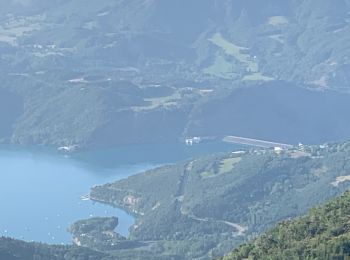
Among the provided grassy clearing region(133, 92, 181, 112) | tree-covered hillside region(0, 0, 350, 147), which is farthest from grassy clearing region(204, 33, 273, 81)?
grassy clearing region(133, 92, 181, 112)

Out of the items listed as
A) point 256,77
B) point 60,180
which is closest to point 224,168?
point 60,180

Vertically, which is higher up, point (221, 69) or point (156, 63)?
point (156, 63)

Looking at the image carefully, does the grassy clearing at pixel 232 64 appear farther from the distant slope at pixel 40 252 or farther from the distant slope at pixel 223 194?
the distant slope at pixel 40 252

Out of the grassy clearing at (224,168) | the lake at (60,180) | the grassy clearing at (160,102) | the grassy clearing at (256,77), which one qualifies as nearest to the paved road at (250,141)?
the lake at (60,180)

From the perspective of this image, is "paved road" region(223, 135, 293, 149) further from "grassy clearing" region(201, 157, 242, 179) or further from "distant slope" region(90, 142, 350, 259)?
"grassy clearing" region(201, 157, 242, 179)

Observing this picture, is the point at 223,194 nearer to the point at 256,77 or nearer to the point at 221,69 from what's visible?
the point at 256,77

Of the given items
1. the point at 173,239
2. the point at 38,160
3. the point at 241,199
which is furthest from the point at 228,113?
the point at 173,239
